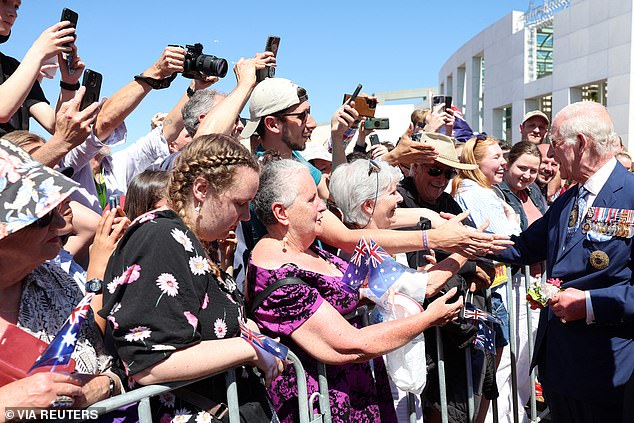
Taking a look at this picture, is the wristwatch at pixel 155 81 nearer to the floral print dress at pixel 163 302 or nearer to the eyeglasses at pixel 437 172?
the floral print dress at pixel 163 302

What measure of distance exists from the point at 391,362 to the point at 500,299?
66.3 inches

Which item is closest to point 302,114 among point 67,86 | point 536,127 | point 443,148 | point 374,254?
point 443,148

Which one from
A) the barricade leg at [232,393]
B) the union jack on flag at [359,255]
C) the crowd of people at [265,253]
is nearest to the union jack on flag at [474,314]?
the crowd of people at [265,253]


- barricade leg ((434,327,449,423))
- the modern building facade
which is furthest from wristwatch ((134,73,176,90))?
the modern building facade

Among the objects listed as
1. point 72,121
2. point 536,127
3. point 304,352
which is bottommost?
point 304,352

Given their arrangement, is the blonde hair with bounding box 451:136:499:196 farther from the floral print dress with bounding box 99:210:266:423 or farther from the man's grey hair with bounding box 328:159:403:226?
the floral print dress with bounding box 99:210:266:423

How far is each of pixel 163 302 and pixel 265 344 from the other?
1.61ft

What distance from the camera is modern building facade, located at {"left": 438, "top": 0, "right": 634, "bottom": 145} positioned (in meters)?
24.5

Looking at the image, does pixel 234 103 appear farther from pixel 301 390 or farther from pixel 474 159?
pixel 474 159

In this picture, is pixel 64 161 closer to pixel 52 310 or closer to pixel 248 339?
pixel 52 310

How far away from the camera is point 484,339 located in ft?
12.5

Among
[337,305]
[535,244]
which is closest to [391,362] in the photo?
[337,305]

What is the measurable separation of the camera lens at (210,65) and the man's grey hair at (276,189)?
902mm

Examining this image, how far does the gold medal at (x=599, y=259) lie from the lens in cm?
308
